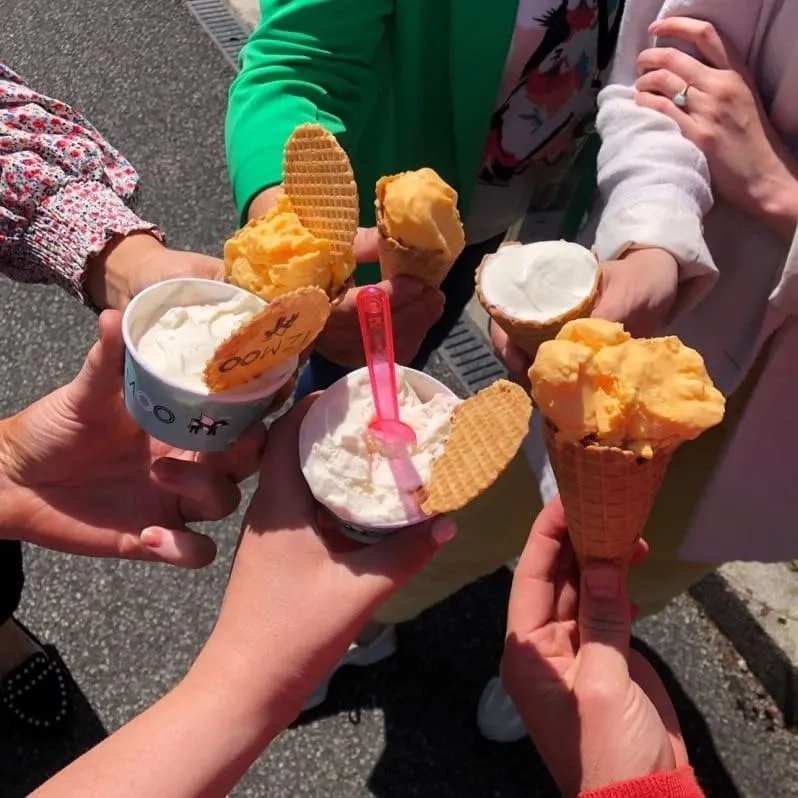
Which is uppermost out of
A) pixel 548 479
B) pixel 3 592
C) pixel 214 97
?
pixel 548 479

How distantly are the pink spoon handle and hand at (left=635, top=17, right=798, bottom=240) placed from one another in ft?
2.24

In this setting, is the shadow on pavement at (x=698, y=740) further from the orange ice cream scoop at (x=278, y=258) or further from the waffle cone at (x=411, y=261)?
the orange ice cream scoop at (x=278, y=258)

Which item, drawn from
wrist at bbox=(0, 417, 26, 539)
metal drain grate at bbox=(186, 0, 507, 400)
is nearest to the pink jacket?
wrist at bbox=(0, 417, 26, 539)

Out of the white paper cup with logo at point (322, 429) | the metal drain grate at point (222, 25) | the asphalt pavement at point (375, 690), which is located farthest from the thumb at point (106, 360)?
the metal drain grate at point (222, 25)

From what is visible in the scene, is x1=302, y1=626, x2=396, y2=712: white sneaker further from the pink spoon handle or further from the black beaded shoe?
the pink spoon handle

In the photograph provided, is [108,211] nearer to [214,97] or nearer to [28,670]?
[28,670]

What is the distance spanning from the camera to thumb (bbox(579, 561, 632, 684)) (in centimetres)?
136

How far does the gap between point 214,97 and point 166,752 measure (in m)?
3.41

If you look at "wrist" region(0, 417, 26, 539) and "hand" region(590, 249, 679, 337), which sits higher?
"hand" region(590, 249, 679, 337)

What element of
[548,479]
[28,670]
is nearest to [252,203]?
[548,479]

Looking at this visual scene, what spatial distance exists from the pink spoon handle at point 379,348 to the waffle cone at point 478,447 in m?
0.11

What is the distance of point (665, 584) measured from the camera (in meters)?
2.01

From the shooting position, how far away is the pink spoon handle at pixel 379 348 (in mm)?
1229

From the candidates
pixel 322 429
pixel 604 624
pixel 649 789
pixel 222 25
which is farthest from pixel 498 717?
pixel 222 25
